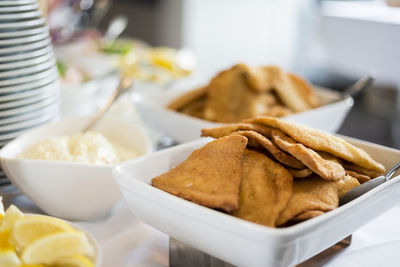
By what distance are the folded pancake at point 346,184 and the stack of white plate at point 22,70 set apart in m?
0.60

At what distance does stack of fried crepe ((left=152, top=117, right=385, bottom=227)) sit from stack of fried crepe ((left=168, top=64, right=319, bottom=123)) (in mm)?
338

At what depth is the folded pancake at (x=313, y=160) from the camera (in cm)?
61

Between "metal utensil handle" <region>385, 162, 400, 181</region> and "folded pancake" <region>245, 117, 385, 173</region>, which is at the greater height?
"folded pancake" <region>245, 117, 385, 173</region>

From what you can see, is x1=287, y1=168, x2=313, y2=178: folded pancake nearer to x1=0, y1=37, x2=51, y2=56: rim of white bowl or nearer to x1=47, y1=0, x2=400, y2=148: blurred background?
x1=0, y1=37, x2=51, y2=56: rim of white bowl

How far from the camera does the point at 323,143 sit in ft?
2.23

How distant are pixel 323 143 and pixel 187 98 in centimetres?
50

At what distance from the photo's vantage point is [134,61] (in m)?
1.90

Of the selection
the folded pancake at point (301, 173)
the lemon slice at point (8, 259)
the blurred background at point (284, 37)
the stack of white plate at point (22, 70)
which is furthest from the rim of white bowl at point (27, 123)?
the blurred background at point (284, 37)

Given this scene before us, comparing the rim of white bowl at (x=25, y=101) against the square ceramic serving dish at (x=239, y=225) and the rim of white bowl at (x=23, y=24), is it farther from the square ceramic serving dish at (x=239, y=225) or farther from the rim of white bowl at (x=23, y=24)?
the square ceramic serving dish at (x=239, y=225)

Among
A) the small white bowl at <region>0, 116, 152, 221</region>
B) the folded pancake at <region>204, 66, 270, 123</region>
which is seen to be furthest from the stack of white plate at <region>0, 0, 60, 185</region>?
the folded pancake at <region>204, 66, 270, 123</region>

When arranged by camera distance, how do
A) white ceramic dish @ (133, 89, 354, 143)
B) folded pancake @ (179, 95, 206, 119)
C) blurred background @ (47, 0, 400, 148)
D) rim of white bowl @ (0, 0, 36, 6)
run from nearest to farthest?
rim of white bowl @ (0, 0, 36, 6), white ceramic dish @ (133, 89, 354, 143), folded pancake @ (179, 95, 206, 119), blurred background @ (47, 0, 400, 148)

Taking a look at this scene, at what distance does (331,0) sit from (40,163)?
4.13 m

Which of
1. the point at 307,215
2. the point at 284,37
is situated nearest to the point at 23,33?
the point at 307,215

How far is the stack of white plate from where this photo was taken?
0.92 m
